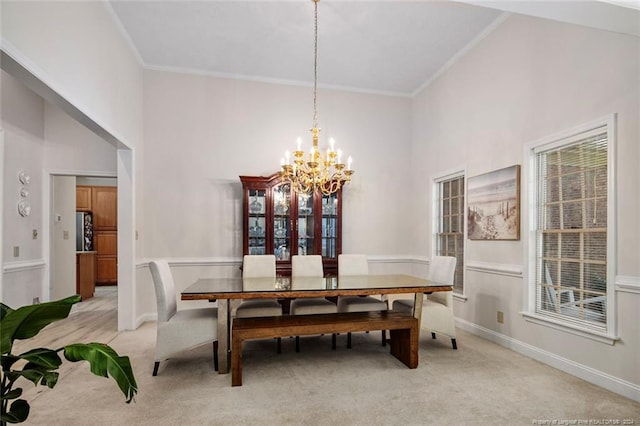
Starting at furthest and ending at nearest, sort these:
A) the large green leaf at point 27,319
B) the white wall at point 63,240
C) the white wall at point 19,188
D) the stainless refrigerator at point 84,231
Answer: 1. the stainless refrigerator at point 84,231
2. the white wall at point 63,240
3. the white wall at point 19,188
4. the large green leaf at point 27,319

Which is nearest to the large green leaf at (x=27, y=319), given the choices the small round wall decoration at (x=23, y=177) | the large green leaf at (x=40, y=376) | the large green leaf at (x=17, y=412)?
the large green leaf at (x=40, y=376)

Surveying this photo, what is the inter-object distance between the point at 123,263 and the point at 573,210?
469 cm

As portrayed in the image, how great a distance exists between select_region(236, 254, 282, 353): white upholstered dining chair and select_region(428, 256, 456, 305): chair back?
168 cm

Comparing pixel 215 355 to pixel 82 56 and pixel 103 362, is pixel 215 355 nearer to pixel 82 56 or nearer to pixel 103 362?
pixel 103 362

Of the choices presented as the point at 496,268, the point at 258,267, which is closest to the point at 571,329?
the point at 496,268

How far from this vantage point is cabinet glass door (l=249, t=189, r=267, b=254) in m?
4.76

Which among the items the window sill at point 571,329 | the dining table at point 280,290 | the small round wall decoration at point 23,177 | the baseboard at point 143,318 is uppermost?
the small round wall decoration at point 23,177

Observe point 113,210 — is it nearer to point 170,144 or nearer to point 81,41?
point 170,144

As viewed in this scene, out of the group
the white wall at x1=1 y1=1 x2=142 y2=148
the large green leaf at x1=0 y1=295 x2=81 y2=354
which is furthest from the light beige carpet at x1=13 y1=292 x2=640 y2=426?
the white wall at x1=1 y1=1 x2=142 y2=148

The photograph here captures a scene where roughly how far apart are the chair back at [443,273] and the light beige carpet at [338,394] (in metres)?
0.56

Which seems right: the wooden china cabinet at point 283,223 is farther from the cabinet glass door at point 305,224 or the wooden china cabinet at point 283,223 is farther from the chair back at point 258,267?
the chair back at point 258,267

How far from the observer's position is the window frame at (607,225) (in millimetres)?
2641

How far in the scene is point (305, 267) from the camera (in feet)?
13.0

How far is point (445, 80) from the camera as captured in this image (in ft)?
15.7
